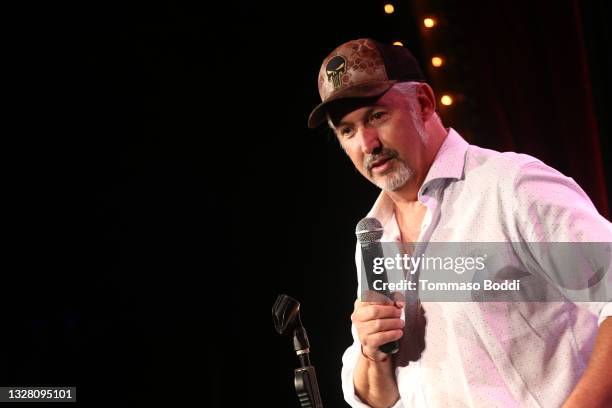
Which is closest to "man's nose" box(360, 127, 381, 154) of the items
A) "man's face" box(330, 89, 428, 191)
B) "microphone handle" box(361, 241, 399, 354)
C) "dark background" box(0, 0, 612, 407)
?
"man's face" box(330, 89, 428, 191)

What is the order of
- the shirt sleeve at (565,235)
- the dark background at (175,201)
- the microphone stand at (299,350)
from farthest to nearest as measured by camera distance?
the dark background at (175,201) → the microphone stand at (299,350) → the shirt sleeve at (565,235)

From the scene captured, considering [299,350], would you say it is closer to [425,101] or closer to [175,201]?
[425,101]

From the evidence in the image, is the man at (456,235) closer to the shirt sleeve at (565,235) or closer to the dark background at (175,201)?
the shirt sleeve at (565,235)

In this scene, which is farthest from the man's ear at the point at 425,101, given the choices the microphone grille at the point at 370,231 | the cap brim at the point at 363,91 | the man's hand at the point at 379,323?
the man's hand at the point at 379,323

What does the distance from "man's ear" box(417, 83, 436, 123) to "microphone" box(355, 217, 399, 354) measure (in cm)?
42

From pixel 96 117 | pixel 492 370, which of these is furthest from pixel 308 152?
pixel 492 370

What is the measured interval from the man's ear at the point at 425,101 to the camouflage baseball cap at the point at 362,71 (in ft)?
0.14

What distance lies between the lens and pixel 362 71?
5.74 ft

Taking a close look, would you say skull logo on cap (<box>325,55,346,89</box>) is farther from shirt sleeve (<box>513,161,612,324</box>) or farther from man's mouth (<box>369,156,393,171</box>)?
shirt sleeve (<box>513,161,612,324</box>)

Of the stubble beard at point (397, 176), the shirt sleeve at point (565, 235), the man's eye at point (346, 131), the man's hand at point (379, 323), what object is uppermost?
the man's eye at point (346, 131)

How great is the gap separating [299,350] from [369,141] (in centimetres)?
57

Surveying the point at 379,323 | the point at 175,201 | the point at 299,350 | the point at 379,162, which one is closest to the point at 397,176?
the point at 379,162

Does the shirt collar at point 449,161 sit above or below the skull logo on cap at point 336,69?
below

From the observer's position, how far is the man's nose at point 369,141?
1716 millimetres
